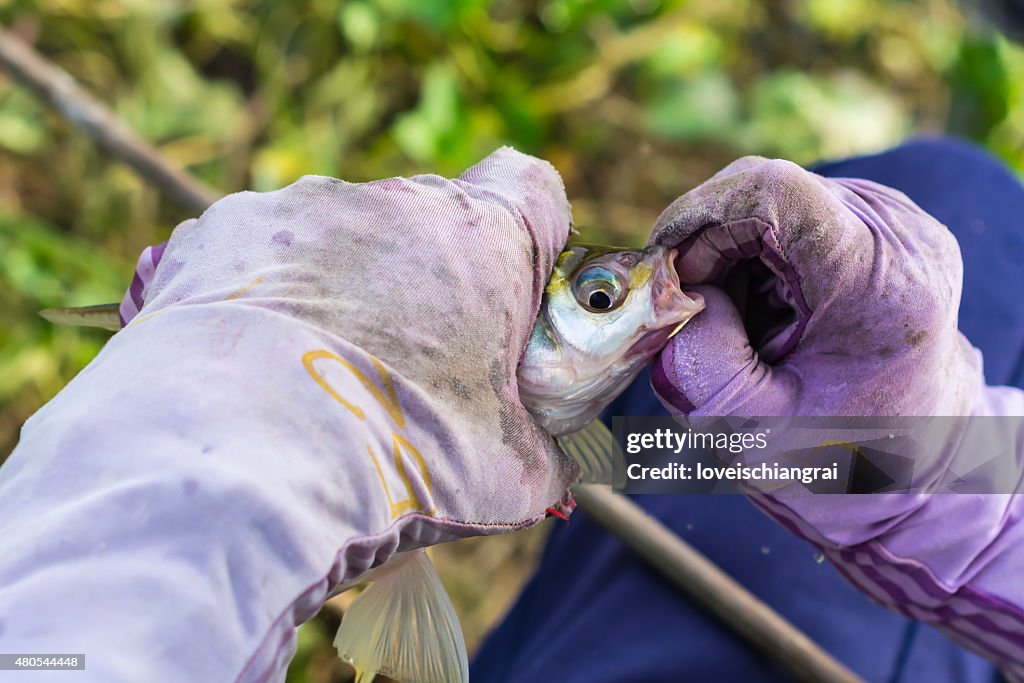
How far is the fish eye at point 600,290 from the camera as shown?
0.73 meters

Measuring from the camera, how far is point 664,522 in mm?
1134

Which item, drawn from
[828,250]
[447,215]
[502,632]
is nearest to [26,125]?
[502,632]

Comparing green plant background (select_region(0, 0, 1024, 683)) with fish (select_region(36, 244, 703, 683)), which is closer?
fish (select_region(36, 244, 703, 683))

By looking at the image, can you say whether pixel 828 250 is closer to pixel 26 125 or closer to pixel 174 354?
pixel 174 354

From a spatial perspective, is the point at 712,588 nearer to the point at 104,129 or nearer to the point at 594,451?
the point at 594,451

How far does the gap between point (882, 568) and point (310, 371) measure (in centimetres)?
56

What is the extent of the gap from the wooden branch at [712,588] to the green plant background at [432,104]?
0.95 metres

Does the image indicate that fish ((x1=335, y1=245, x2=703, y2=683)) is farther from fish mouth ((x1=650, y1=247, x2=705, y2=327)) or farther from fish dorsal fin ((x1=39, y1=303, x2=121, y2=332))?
fish dorsal fin ((x1=39, y1=303, x2=121, y2=332))

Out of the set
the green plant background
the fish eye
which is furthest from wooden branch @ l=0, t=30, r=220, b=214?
the fish eye

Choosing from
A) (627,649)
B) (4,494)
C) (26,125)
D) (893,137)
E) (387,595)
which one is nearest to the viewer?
(4,494)

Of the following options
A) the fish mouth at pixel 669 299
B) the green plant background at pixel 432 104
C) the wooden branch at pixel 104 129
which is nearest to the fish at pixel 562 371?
the fish mouth at pixel 669 299

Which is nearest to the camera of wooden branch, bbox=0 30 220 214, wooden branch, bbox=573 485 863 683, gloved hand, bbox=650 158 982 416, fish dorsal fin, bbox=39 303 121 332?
gloved hand, bbox=650 158 982 416

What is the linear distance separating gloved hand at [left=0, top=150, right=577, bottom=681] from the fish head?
29 millimetres

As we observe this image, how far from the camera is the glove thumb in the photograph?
701mm
